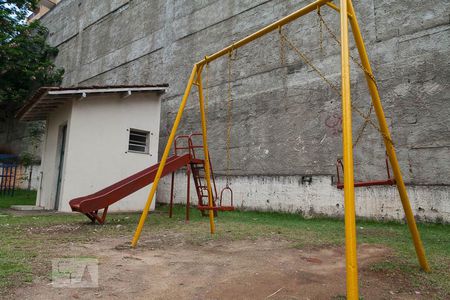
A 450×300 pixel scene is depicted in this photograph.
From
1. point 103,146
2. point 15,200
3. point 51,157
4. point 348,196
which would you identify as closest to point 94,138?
point 103,146

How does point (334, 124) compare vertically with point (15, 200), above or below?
above

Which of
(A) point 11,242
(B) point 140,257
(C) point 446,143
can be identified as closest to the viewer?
(B) point 140,257

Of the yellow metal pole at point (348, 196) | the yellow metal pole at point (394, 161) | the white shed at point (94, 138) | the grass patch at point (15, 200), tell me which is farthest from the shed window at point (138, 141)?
the yellow metal pole at point (348, 196)

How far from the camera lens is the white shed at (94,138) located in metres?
9.53

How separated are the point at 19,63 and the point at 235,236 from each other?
611 inches

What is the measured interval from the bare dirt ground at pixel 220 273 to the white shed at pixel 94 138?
4.96 m

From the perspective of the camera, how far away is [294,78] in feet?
31.9

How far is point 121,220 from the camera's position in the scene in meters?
8.05

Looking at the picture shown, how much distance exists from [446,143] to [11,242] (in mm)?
7979

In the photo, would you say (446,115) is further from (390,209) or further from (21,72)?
(21,72)

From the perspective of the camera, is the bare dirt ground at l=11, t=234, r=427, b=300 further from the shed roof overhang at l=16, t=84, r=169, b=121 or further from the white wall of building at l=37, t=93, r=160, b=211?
the shed roof overhang at l=16, t=84, r=169, b=121

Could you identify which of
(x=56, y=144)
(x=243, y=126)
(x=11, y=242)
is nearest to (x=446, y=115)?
(x=243, y=126)

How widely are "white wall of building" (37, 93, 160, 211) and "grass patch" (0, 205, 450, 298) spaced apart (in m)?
1.64

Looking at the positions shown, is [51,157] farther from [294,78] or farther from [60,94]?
[294,78]
